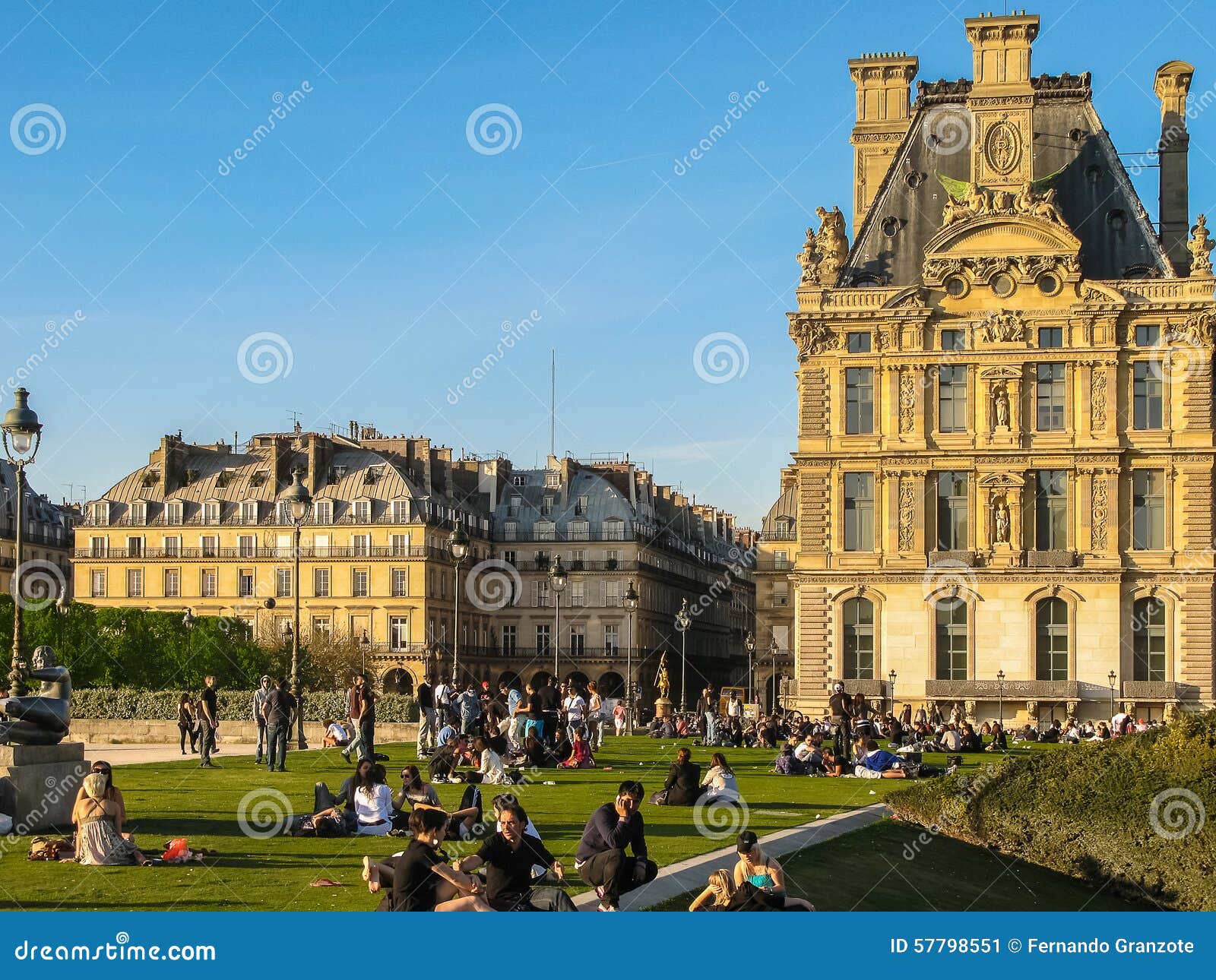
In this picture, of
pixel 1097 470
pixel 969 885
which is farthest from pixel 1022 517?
pixel 969 885

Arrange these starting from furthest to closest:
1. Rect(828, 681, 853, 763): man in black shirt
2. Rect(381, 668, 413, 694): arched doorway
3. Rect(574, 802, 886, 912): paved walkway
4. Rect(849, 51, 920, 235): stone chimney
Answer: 1. Rect(381, 668, 413, 694): arched doorway
2. Rect(849, 51, 920, 235): stone chimney
3. Rect(828, 681, 853, 763): man in black shirt
4. Rect(574, 802, 886, 912): paved walkway

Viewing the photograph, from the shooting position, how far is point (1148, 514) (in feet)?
206

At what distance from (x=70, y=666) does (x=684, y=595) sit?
55320 mm

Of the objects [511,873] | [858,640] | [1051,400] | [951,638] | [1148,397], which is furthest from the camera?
[858,640]

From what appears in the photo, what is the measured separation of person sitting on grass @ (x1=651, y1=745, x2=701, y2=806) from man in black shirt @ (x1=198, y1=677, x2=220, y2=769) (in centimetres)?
1037

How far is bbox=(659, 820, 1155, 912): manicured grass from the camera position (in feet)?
71.9

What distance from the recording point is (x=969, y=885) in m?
24.8

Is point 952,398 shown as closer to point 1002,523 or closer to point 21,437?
point 1002,523

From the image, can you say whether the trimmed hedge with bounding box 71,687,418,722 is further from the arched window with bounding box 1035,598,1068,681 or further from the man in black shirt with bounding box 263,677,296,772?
the arched window with bounding box 1035,598,1068,681

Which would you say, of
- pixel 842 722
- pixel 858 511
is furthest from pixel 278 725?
pixel 858 511

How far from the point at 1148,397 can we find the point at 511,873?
166ft

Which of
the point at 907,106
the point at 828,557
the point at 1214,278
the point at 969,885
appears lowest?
the point at 969,885

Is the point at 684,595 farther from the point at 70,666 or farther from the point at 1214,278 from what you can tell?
the point at 1214,278

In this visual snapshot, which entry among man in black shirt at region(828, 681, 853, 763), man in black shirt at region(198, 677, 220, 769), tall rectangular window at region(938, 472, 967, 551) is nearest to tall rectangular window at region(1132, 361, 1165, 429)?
tall rectangular window at region(938, 472, 967, 551)
